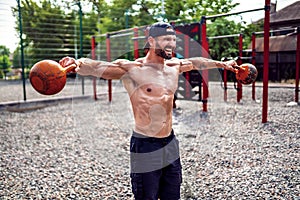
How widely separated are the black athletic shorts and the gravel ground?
2.91 feet

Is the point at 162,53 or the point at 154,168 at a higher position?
the point at 162,53

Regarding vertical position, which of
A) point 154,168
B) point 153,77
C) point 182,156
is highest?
point 153,77

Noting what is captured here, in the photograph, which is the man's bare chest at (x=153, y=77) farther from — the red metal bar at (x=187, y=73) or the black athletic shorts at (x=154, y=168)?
the red metal bar at (x=187, y=73)

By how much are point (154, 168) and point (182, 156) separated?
210 cm

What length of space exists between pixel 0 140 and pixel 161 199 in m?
4.31

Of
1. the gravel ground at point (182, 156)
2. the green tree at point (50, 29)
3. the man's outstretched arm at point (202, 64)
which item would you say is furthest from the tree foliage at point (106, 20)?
the man's outstretched arm at point (202, 64)

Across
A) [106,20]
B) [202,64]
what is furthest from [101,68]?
[106,20]

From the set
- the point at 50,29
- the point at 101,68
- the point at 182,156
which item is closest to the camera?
the point at 101,68

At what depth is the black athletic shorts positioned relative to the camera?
1.98 metres

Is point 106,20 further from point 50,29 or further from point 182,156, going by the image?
point 182,156

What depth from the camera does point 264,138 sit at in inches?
178

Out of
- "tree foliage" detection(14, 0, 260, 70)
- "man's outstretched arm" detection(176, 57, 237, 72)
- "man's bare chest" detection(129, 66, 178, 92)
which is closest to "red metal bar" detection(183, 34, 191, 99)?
"tree foliage" detection(14, 0, 260, 70)

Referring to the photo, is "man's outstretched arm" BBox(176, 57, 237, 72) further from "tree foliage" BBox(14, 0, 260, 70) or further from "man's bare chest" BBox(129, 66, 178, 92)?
"tree foliage" BBox(14, 0, 260, 70)

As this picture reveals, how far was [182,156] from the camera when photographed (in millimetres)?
4031
